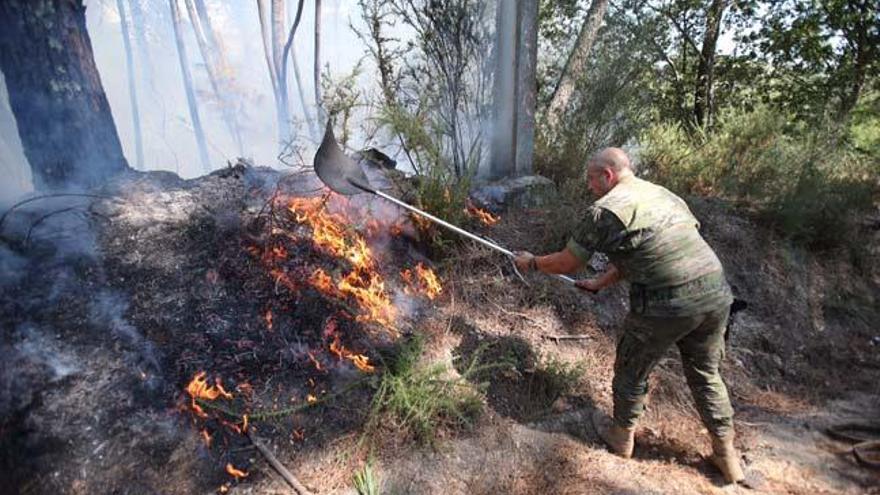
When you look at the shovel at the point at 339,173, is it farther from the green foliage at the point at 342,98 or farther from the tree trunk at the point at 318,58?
the tree trunk at the point at 318,58

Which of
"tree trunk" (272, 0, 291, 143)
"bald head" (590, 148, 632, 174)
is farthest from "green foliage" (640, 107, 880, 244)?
"tree trunk" (272, 0, 291, 143)

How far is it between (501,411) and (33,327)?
10.7 ft

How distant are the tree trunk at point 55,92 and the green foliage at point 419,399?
3355mm

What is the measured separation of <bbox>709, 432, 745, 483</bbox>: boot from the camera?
3.00m

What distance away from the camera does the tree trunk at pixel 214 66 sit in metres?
5.41

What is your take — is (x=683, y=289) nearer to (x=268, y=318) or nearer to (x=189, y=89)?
(x=268, y=318)

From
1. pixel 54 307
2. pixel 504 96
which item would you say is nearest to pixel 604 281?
pixel 504 96

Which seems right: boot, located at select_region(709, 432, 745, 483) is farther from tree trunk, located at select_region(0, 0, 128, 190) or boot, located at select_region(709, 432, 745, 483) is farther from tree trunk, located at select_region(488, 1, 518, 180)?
tree trunk, located at select_region(0, 0, 128, 190)

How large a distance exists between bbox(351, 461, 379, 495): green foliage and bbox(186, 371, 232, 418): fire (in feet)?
3.18

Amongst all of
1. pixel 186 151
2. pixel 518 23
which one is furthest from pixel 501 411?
pixel 186 151

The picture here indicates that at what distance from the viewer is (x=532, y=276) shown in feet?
15.1

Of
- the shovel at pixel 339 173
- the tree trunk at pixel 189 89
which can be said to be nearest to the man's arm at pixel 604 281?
the shovel at pixel 339 173

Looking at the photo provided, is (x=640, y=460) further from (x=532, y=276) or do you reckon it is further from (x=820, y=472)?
(x=532, y=276)

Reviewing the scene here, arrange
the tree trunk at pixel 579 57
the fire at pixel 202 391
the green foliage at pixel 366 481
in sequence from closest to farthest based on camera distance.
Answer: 1. the green foliage at pixel 366 481
2. the fire at pixel 202 391
3. the tree trunk at pixel 579 57
